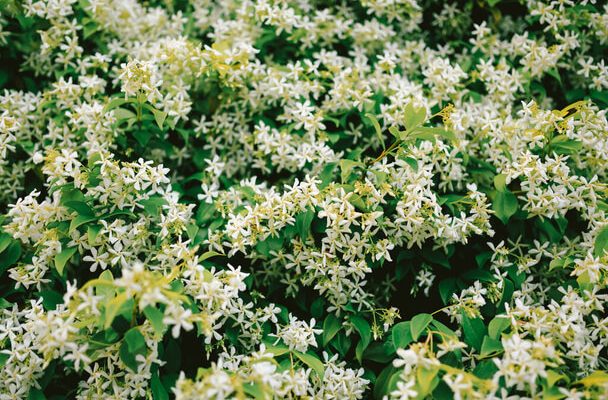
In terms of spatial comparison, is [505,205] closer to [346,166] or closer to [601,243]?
[601,243]

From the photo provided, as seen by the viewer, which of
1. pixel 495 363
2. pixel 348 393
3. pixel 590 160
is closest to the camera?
pixel 495 363

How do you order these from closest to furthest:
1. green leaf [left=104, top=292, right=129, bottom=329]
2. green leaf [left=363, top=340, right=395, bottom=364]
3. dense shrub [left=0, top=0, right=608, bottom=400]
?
green leaf [left=104, top=292, right=129, bottom=329]
dense shrub [left=0, top=0, right=608, bottom=400]
green leaf [left=363, top=340, right=395, bottom=364]

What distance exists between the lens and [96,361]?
243cm

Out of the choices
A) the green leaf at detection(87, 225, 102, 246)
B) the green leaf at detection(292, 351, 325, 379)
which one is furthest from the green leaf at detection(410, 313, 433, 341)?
the green leaf at detection(87, 225, 102, 246)

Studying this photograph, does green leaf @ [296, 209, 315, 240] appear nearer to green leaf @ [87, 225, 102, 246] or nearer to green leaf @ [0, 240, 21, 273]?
green leaf @ [87, 225, 102, 246]

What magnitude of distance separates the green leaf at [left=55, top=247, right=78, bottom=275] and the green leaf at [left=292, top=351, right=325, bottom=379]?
1031 mm

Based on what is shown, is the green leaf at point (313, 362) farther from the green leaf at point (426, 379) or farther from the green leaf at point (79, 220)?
the green leaf at point (79, 220)

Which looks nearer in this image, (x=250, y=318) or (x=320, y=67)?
(x=250, y=318)

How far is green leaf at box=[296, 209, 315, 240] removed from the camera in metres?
2.50

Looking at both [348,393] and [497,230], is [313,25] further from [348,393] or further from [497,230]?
[348,393]

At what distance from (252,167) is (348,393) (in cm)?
133

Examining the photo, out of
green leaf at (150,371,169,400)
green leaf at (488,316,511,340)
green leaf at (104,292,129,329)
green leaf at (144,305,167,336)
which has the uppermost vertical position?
green leaf at (104,292,129,329)

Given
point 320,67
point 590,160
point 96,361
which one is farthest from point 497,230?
point 96,361

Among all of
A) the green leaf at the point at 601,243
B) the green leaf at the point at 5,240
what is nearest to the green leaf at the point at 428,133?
the green leaf at the point at 601,243
